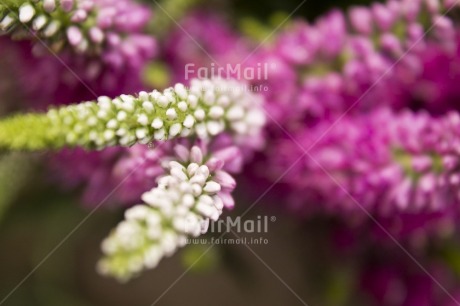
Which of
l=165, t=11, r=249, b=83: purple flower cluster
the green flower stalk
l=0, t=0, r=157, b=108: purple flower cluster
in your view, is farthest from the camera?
l=165, t=11, r=249, b=83: purple flower cluster

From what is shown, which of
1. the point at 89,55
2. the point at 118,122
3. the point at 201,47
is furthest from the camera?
the point at 201,47

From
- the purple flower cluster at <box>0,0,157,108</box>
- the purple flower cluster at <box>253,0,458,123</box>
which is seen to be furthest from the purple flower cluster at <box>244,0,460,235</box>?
the purple flower cluster at <box>0,0,157,108</box>

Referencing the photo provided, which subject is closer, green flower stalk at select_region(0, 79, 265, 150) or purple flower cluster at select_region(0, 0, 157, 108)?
green flower stalk at select_region(0, 79, 265, 150)

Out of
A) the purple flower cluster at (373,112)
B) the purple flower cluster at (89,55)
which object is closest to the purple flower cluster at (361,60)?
the purple flower cluster at (373,112)

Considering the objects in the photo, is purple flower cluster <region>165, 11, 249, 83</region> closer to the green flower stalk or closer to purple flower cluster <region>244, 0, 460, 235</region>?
purple flower cluster <region>244, 0, 460, 235</region>

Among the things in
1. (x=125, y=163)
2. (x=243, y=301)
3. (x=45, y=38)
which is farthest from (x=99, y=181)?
(x=243, y=301)

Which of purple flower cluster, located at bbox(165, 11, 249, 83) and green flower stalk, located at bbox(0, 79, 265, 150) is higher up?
purple flower cluster, located at bbox(165, 11, 249, 83)

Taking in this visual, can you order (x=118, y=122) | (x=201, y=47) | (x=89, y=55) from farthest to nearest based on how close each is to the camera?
(x=201, y=47), (x=89, y=55), (x=118, y=122)

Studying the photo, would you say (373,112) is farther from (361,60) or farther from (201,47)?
(201,47)

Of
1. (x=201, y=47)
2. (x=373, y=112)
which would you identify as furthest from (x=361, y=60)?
(x=201, y=47)

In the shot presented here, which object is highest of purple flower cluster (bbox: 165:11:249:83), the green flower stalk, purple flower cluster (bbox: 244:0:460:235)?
purple flower cluster (bbox: 165:11:249:83)
